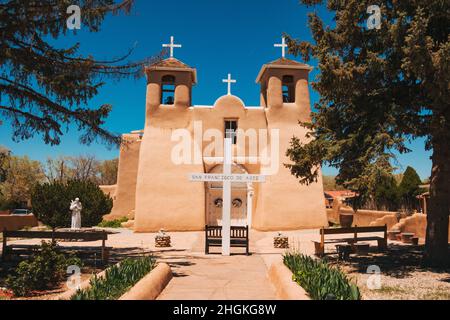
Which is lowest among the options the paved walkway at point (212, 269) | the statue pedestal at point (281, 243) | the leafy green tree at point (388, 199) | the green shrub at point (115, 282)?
the paved walkway at point (212, 269)

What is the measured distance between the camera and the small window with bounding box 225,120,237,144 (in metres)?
24.3

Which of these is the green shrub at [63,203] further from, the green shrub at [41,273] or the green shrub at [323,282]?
the green shrub at [323,282]

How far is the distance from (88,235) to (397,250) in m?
10.4

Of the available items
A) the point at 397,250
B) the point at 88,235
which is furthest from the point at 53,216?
the point at 397,250

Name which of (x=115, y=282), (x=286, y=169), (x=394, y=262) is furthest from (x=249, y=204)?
(x=115, y=282)

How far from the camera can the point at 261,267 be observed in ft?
34.9

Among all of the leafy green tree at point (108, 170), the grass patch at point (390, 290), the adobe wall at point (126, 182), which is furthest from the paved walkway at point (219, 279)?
the leafy green tree at point (108, 170)

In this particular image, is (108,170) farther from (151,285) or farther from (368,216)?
(151,285)

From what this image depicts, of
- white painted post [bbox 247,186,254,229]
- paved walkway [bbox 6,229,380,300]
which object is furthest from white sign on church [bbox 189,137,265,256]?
white painted post [bbox 247,186,254,229]

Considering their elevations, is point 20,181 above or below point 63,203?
above

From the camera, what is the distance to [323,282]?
639 cm

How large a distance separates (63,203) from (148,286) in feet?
60.4

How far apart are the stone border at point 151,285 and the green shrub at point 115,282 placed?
0.14 metres

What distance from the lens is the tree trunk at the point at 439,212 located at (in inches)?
410
